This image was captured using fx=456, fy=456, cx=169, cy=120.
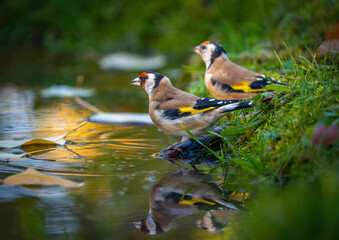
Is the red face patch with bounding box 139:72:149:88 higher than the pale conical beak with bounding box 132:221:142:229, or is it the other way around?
the red face patch with bounding box 139:72:149:88

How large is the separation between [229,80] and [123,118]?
139cm

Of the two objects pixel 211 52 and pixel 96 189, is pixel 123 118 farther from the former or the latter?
pixel 96 189

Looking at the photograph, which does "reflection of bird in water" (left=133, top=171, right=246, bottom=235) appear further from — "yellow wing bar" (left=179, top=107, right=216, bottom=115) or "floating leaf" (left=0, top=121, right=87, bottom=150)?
"floating leaf" (left=0, top=121, right=87, bottom=150)

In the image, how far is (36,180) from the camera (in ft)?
10.2

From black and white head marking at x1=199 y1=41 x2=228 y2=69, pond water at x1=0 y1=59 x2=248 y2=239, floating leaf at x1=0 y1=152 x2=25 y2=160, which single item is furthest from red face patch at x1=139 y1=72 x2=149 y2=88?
floating leaf at x1=0 y1=152 x2=25 y2=160

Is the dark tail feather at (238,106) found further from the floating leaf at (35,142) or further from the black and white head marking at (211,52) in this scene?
the black and white head marking at (211,52)

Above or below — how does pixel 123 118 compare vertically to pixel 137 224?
above

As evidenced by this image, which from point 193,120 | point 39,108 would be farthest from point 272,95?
point 39,108

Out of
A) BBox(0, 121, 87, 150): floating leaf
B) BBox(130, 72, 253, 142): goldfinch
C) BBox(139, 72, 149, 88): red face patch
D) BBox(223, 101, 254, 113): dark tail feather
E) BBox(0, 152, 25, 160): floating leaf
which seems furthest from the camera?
BBox(139, 72, 149, 88): red face patch

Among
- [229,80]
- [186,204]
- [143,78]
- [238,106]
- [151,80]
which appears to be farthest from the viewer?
[229,80]

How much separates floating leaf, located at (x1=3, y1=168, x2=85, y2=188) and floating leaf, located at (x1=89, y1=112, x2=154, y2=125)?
236cm

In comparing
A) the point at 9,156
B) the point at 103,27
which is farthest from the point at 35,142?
the point at 103,27

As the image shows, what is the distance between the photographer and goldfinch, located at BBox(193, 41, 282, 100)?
488 centimetres

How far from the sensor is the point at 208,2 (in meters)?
13.0
